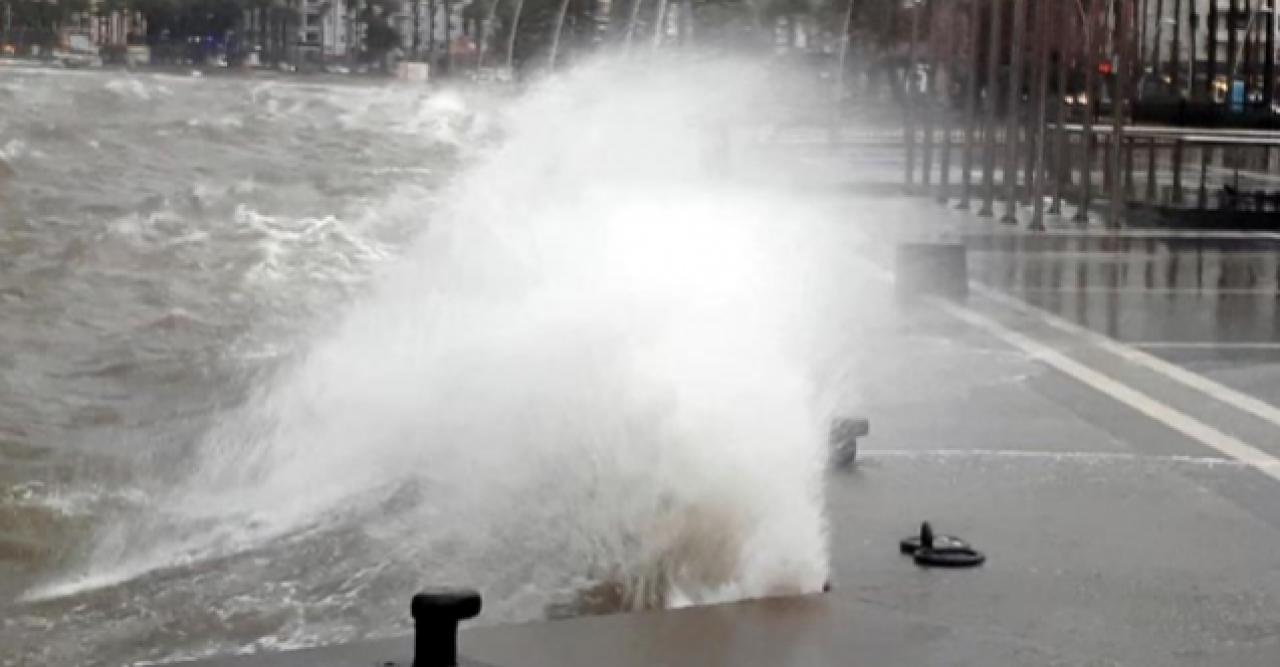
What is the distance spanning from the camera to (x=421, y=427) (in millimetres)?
11141

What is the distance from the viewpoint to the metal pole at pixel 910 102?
32.7 meters

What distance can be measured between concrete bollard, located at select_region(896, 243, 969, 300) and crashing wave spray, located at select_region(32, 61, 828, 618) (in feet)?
5.60

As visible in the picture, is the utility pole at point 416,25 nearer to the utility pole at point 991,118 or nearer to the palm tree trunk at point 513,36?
the palm tree trunk at point 513,36

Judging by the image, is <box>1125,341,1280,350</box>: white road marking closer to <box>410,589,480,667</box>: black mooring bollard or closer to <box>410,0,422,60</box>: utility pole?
<box>410,589,480,667</box>: black mooring bollard

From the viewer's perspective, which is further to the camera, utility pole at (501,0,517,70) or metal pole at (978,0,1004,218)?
utility pole at (501,0,517,70)

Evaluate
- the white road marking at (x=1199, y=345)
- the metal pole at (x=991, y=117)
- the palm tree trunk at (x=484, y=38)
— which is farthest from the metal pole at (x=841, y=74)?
the palm tree trunk at (x=484, y=38)

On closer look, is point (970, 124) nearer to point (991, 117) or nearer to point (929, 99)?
point (991, 117)

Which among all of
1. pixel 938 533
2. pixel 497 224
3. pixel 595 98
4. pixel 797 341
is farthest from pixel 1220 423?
pixel 595 98

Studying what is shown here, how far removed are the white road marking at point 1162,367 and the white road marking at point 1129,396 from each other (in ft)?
1.22

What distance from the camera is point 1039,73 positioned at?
27.5 meters

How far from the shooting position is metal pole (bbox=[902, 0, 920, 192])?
32.7m

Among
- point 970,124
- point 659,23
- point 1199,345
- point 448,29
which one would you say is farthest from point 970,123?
point 448,29

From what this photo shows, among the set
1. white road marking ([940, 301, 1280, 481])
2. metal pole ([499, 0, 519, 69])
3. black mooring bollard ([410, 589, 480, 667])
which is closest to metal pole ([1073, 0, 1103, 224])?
white road marking ([940, 301, 1280, 481])

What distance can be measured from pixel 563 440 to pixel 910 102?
2653cm
